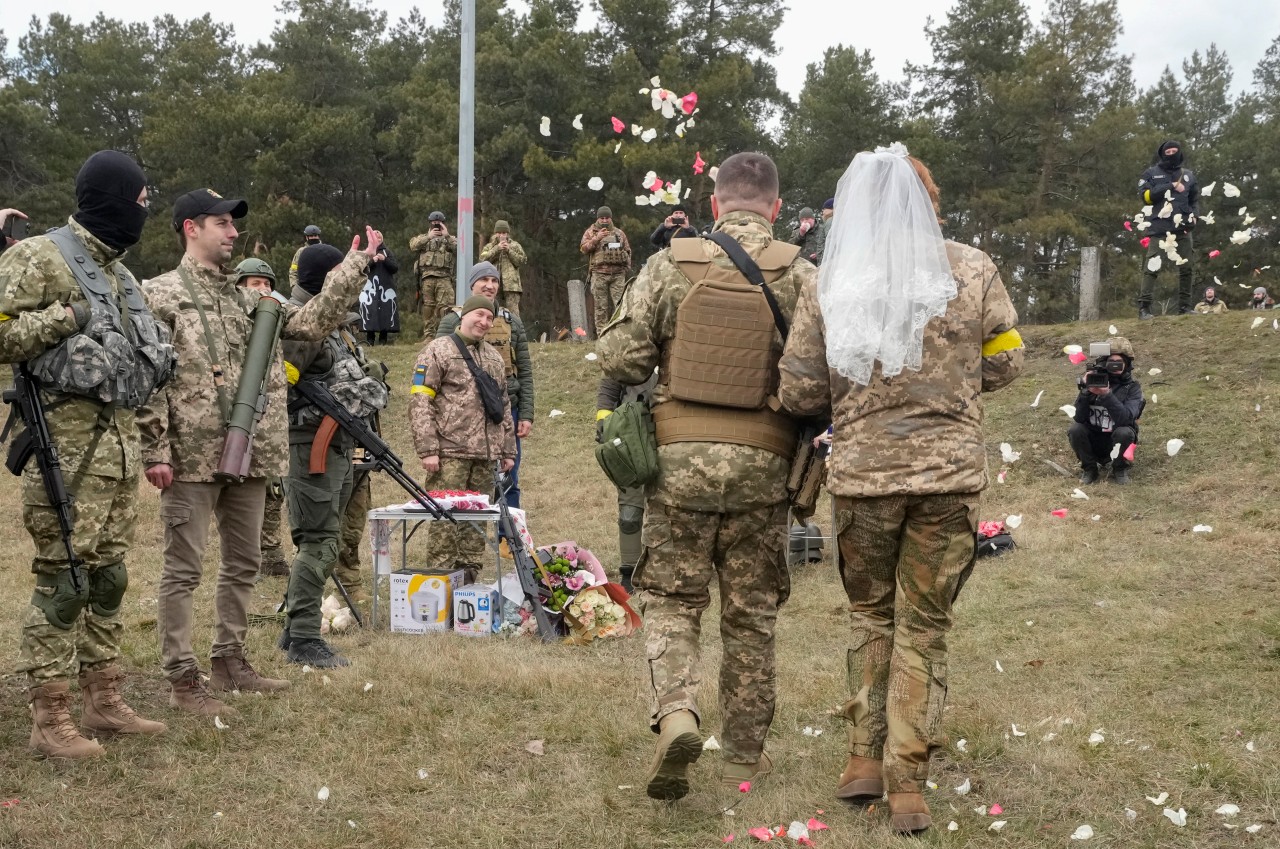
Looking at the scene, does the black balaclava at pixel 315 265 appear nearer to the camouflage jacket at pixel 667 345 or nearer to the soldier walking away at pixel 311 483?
the soldier walking away at pixel 311 483

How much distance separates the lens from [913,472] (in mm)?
3648

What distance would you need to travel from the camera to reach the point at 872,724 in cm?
395

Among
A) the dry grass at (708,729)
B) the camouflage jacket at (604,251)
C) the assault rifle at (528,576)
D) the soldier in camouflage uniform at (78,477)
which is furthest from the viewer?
the camouflage jacket at (604,251)

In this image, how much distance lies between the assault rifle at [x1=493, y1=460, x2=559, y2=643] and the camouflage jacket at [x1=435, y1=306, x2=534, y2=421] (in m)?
1.67

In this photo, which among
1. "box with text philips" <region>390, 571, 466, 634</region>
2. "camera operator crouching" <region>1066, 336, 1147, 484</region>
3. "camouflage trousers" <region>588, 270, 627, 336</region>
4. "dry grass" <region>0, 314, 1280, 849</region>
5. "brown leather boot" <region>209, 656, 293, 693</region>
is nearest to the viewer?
"dry grass" <region>0, 314, 1280, 849</region>

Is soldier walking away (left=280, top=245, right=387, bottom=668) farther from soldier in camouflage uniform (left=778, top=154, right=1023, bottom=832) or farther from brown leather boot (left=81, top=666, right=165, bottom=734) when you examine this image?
soldier in camouflage uniform (left=778, top=154, right=1023, bottom=832)

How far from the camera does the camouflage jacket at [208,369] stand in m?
4.95

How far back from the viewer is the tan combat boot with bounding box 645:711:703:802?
3.72 m

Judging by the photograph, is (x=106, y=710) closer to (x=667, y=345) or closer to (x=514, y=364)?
(x=667, y=345)

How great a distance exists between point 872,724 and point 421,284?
15.2 metres

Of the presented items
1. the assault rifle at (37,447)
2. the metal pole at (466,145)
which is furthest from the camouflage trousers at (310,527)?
the metal pole at (466,145)

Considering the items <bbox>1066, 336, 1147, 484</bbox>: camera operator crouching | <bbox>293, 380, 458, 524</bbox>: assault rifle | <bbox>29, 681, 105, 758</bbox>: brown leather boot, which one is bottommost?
<bbox>29, 681, 105, 758</bbox>: brown leather boot

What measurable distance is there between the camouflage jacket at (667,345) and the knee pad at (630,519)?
3777 millimetres

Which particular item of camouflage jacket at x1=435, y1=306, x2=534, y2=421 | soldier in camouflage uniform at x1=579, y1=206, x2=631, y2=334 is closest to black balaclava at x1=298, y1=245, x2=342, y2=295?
camouflage jacket at x1=435, y1=306, x2=534, y2=421
